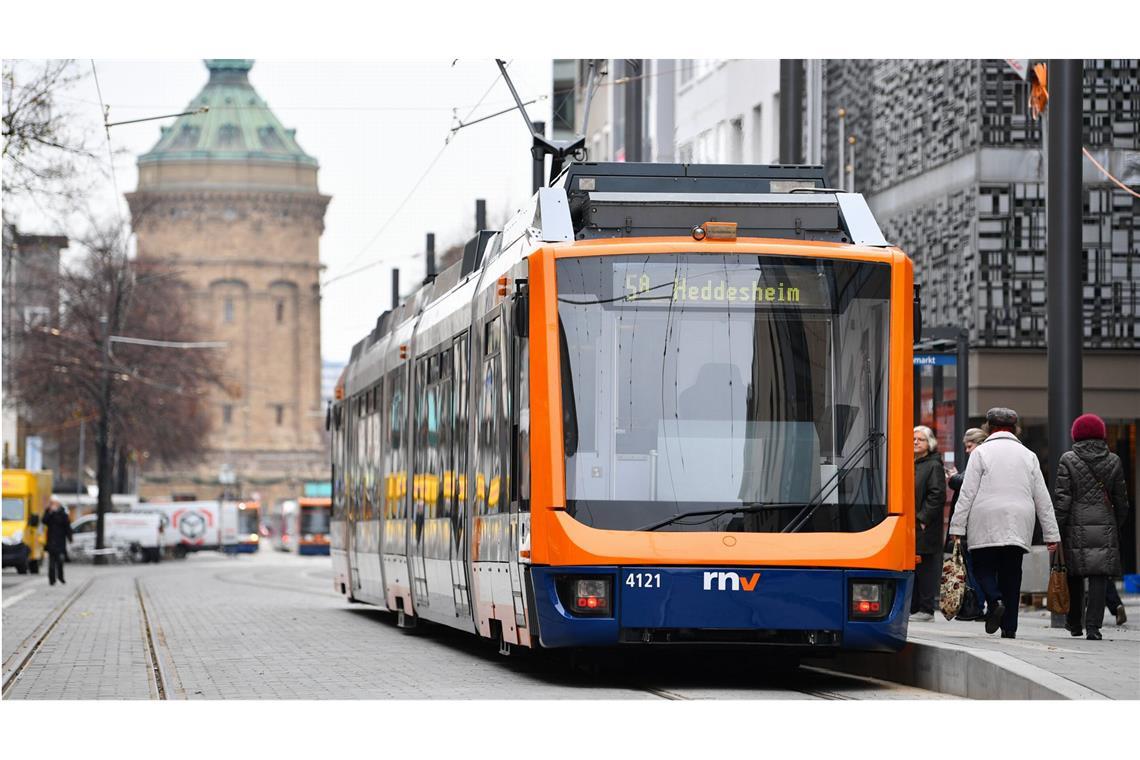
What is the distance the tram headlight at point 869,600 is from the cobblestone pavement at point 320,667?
47 cm

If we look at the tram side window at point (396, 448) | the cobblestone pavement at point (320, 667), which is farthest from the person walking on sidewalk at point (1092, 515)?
the tram side window at point (396, 448)

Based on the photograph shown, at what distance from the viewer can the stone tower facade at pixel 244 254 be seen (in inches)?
5034

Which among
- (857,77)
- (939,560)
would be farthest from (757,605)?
(857,77)

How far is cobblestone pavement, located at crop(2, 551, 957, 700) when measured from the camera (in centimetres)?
1374

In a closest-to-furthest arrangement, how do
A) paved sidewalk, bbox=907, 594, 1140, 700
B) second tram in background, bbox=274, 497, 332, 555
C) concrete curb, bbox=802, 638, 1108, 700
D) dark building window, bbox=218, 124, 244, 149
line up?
concrete curb, bbox=802, 638, 1108, 700
paved sidewalk, bbox=907, 594, 1140, 700
second tram in background, bbox=274, 497, 332, 555
dark building window, bbox=218, 124, 244, 149

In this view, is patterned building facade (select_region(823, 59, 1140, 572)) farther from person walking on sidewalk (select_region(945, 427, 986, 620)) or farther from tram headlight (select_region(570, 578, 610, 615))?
tram headlight (select_region(570, 578, 610, 615))

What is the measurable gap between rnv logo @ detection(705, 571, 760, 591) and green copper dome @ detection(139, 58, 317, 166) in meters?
115

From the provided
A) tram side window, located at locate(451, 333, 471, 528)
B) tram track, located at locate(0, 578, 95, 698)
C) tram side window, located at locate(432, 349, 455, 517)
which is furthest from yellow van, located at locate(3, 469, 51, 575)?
tram side window, located at locate(451, 333, 471, 528)

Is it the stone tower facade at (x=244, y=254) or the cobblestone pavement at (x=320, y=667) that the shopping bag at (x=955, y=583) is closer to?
the cobblestone pavement at (x=320, y=667)

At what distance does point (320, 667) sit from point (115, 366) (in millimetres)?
57429

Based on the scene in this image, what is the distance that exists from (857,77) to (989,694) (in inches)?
937

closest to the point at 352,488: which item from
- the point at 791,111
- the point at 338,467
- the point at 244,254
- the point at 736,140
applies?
the point at 338,467
